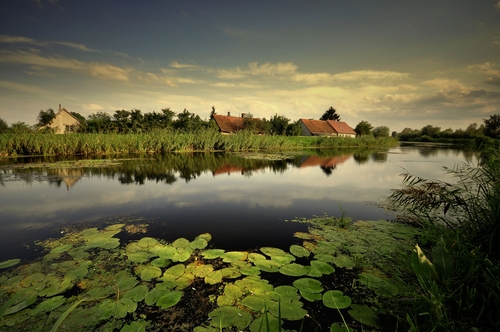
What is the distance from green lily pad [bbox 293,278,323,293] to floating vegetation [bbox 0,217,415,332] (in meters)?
0.01

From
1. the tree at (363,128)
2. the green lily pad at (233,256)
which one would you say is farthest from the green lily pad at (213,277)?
the tree at (363,128)

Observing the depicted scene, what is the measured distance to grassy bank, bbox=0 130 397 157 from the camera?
51.9 feet

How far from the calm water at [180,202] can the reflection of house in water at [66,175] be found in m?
0.04

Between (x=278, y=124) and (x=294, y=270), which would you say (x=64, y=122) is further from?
(x=294, y=270)

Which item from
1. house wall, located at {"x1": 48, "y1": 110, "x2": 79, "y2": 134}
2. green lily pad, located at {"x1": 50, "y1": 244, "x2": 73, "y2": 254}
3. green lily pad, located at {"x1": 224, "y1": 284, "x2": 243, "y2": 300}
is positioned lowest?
green lily pad, located at {"x1": 224, "y1": 284, "x2": 243, "y2": 300}

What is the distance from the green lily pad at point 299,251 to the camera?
379cm

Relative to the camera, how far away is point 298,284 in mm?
2975

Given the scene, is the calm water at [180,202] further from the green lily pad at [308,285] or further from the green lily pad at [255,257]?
the green lily pad at [308,285]

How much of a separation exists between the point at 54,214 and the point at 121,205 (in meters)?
1.49

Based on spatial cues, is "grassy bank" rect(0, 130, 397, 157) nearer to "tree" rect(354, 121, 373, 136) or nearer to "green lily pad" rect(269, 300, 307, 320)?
"green lily pad" rect(269, 300, 307, 320)

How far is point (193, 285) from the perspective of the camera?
298cm

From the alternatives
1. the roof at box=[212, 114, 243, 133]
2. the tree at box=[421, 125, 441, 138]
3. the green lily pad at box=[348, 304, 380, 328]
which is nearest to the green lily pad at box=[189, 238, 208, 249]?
the green lily pad at box=[348, 304, 380, 328]

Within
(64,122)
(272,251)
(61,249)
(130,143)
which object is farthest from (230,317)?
(64,122)

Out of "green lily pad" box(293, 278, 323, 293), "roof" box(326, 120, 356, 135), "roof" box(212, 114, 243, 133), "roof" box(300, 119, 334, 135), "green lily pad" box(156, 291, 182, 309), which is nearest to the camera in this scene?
"green lily pad" box(156, 291, 182, 309)
